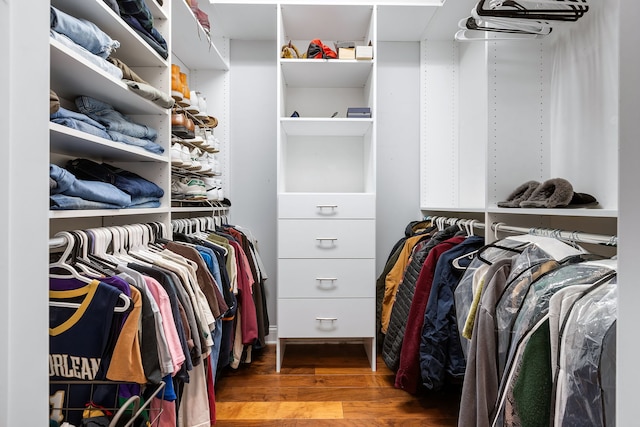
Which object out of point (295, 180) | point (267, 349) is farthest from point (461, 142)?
point (267, 349)

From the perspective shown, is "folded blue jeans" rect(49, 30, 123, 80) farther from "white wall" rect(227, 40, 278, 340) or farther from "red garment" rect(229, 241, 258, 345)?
"white wall" rect(227, 40, 278, 340)

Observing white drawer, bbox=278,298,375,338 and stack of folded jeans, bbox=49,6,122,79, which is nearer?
stack of folded jeans, bbox=49,6,122,79

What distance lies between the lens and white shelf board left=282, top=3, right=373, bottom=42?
2.24m

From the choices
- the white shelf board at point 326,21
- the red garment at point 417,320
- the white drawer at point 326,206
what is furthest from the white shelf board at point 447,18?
the red garment at point 417,320

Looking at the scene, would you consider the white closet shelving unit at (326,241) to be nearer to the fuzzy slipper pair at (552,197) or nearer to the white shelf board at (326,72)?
the white shelf board at (326,72)

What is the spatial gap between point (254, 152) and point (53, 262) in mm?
1782

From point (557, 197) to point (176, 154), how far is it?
1552 millimetres

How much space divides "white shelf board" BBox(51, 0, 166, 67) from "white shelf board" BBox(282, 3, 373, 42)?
0.99 m

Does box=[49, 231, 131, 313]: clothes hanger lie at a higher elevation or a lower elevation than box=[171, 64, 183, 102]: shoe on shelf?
lower

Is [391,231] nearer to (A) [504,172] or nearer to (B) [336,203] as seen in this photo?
(B) [336,203]

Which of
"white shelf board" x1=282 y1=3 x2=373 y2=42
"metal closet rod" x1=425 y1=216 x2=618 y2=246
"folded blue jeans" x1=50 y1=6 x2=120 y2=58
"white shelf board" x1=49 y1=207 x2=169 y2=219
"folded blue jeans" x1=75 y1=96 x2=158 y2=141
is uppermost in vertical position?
"white shelf board" x1=282 y1=3 x2=373 y2=42

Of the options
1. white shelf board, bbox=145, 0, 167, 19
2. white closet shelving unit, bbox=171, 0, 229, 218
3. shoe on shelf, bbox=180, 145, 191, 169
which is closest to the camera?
white shelf board, bbox=145, 0, 167, 19

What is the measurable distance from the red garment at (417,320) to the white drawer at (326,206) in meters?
0.54

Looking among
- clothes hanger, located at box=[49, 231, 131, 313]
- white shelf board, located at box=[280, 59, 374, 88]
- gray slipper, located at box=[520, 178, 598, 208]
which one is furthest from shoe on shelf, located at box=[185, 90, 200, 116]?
gray slipper, located at box=[520, 178, 598, 208]
